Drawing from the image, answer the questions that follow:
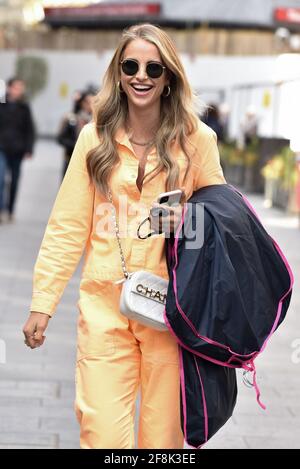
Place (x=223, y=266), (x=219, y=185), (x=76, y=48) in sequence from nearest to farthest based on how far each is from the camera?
(x=223, y=266) < (x=219, y=185) < (x=76, y=48)

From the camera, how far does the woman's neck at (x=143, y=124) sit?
12.1 ft

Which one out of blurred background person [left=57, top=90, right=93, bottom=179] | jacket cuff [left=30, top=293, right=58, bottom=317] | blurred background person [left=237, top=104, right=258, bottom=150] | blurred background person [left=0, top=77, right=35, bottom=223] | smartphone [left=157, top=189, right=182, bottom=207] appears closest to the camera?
smartphone [left=157, top=189, right=182, bottom=207]

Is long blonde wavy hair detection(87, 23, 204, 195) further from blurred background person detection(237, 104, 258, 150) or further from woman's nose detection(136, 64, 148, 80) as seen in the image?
blurred background person detection(237, 104, 258, 150)

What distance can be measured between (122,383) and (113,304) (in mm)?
250

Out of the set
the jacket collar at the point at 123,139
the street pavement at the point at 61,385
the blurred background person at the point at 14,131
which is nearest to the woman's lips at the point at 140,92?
the jacket collar at the point at 123,139

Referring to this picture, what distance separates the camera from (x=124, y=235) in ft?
11.7

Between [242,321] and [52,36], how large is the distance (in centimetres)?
4399

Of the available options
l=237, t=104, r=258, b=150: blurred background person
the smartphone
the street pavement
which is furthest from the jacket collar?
l=237, t=104, r=258, b=150: blurred background person

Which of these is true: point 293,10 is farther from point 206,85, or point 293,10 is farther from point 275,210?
point 206,85

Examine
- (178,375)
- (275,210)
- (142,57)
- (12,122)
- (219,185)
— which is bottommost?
(275,210)

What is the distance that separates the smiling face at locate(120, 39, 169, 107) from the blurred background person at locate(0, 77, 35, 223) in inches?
418

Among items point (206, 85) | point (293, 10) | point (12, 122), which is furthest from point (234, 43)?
point (12, 122)

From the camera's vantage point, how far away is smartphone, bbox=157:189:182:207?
11.1ft

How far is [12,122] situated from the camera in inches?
559
